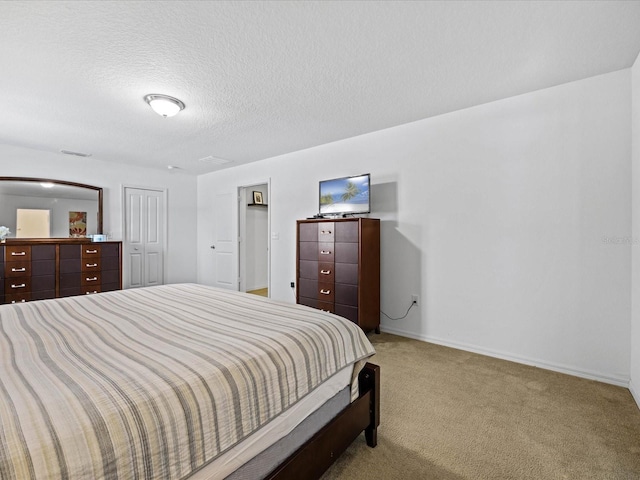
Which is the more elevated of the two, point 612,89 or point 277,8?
point 277,8

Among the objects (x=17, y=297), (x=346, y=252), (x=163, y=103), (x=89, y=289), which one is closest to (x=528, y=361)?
(x=346, y=252)

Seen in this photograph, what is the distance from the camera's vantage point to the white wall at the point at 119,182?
168 inches

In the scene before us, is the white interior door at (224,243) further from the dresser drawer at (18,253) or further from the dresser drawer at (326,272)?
the dresser drawer at (18,253)

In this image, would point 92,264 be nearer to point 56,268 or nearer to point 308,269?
point 56,268

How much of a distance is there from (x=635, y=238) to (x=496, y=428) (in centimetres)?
174

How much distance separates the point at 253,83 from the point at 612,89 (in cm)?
288

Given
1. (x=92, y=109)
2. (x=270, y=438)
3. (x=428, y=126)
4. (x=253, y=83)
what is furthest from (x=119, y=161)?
(x=270, y=438)

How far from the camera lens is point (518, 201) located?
9.07 feet

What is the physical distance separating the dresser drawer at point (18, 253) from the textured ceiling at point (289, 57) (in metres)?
1.50

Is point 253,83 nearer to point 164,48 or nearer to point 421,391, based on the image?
point 164,48

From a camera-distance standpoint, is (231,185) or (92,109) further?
(231,185)

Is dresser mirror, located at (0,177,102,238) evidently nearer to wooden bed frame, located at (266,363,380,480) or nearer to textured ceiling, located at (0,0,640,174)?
textured ceiling, located at (0,0,640,174)

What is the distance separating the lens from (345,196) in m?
3.69

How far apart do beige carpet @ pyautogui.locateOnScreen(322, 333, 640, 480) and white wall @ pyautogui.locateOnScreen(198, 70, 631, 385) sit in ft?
1.30
